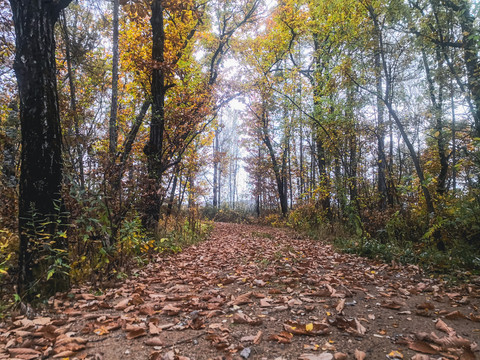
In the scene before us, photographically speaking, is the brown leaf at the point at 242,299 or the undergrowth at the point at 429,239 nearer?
the brown leaf at the point at 242,299

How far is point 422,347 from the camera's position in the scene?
1845 mm

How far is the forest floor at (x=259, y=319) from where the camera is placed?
1.89 metres

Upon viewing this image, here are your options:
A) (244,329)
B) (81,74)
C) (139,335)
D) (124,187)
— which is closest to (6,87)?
(81,74)

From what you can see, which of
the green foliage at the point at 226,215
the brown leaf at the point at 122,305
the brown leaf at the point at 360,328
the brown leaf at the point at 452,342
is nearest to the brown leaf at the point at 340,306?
the brown leaf at the point at 360,328

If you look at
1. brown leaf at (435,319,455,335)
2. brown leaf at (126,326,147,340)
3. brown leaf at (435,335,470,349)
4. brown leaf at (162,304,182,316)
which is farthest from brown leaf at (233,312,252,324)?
→ brown leaf at (435,319,455,335)

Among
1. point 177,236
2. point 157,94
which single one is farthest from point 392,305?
point 157,94

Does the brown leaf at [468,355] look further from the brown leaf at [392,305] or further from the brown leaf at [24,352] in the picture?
the brown leaf at [24,352]

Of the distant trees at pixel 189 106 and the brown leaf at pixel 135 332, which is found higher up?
the distant trees at pixel 189 106

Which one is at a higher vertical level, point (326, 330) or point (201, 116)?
point (201, 116)

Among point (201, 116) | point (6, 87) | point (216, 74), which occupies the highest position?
point (216, 74)

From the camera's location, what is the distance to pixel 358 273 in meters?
4.01

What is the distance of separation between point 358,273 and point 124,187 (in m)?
4.00

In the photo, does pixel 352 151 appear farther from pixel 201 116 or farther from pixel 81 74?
pixel 81 74

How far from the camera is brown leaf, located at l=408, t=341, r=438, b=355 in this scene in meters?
1.80
